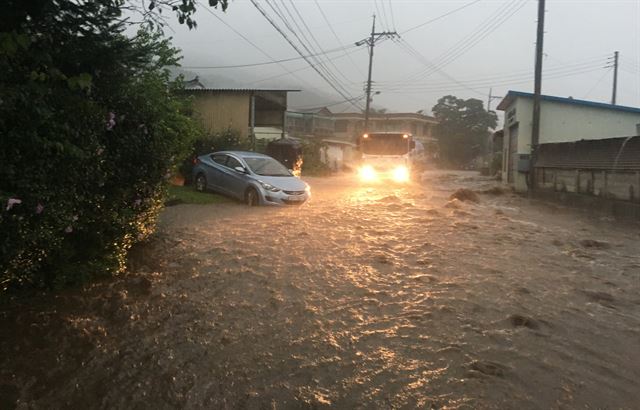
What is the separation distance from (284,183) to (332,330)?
8296 mm

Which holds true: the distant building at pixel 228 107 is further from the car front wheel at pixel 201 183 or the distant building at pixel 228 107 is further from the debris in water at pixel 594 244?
the debris in water at pixel 594 244

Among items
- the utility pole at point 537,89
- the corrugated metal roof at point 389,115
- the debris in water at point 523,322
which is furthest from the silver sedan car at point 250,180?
the corrugated metal roof at point 389,115

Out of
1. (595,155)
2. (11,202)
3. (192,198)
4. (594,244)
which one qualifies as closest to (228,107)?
(192,198)

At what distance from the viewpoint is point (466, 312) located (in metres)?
Result: 5.07

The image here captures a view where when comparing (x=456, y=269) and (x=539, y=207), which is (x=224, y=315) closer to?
(x=456, y=269)

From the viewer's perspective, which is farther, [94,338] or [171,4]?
[171,4]

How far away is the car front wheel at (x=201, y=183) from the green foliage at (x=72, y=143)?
8.17 metres

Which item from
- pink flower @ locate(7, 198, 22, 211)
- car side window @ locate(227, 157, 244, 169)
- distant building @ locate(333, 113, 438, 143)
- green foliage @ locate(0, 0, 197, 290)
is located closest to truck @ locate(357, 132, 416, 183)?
car side window @ locate(227, 157, 244, 169)

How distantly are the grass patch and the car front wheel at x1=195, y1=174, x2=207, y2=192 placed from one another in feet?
0.61


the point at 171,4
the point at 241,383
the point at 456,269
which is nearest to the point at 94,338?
the point at 241,383

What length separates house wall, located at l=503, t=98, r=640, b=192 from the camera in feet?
70.9

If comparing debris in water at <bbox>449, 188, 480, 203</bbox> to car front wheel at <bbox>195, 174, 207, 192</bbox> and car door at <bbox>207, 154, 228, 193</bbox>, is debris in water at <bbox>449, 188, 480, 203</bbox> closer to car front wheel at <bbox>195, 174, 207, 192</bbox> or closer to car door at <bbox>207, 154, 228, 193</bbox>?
car door at <bbox>207, 154, 228, 193</bbox>

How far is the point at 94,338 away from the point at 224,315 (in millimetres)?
1196

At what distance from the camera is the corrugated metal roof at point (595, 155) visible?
37.8ft
